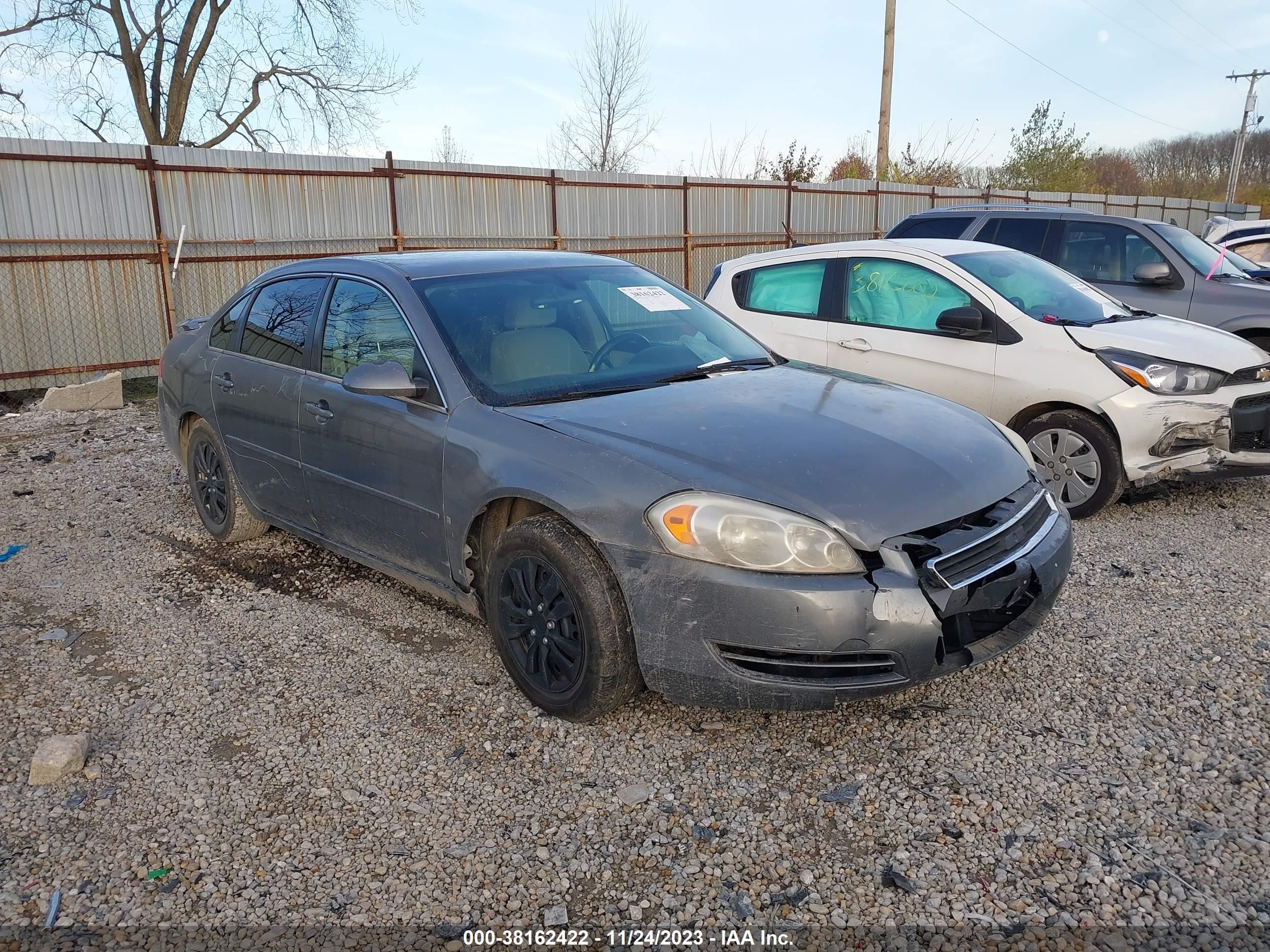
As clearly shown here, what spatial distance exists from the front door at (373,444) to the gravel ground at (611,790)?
45 cm

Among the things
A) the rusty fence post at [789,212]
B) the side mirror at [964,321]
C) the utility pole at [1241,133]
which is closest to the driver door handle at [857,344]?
the side mirror at [964,321]

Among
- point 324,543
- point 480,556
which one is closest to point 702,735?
point 480,556

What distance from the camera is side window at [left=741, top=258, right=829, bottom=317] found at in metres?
6.60

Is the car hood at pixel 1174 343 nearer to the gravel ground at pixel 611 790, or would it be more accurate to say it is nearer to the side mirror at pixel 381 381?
the gravel ground at pixel 611 790

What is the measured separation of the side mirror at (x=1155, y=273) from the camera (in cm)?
748

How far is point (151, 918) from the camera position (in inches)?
92.9

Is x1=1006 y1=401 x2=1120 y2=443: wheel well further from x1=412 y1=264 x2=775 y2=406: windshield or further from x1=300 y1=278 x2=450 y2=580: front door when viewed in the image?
x1=300 y1=278 x2=450 y2=580: front door

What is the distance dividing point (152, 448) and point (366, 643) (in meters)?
4.94

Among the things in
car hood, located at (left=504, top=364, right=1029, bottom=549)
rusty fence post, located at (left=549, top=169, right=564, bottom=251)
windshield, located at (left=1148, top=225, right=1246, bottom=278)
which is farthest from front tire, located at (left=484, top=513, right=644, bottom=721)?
rusty fence post, located at (left=549, top=169, right=564, bottom=251)

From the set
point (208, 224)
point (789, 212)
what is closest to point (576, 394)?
point (208, 224)

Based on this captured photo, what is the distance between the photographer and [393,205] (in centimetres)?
1306

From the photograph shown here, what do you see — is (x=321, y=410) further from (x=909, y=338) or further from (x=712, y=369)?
(x=909, y=338)

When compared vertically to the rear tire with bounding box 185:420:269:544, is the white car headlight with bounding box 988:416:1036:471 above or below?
above

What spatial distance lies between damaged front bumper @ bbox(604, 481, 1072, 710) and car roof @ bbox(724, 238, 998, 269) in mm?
3746
